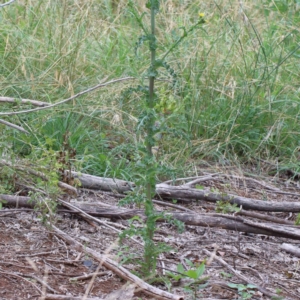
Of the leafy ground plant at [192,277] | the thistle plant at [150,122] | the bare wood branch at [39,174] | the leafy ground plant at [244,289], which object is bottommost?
the leafy ground plant at [244,289]

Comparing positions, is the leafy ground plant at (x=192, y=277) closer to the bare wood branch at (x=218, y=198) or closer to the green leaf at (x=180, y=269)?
the green leaf at (x=180, y=269)

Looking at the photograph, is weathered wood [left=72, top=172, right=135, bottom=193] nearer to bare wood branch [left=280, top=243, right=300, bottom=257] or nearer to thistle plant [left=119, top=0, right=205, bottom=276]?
bare wood branch [left=280, top=243, right=300, bottom=257]

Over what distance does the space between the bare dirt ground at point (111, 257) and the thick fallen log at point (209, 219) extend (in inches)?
2.3

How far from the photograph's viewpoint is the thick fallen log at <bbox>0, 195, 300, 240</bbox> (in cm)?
296

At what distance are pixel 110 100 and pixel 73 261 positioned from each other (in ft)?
6.20

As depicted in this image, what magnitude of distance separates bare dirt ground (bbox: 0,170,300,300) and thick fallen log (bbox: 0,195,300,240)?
0.06 meters

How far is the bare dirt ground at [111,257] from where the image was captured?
2.42m

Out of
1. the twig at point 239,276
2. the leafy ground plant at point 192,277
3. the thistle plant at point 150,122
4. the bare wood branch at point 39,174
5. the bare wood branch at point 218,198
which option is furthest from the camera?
the bare wood branch at point 218,198

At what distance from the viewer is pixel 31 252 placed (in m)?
2.70

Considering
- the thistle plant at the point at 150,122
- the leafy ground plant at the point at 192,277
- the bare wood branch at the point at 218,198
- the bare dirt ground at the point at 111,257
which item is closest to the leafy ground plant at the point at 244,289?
the bare dirt ground at the point at 111,257

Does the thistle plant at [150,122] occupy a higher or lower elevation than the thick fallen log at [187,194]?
higher

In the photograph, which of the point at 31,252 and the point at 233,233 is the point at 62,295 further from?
the point at 233,233

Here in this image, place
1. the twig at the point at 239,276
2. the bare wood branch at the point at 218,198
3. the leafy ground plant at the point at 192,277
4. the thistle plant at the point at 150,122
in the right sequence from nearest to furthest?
the thistle plant at the point at 150,122 → the leafy ground plant at the point at 192,277 → the twig at the point at 239,276 → the bare wood branch at the point at 218,198

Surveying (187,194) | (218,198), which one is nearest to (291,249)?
(218,198)
